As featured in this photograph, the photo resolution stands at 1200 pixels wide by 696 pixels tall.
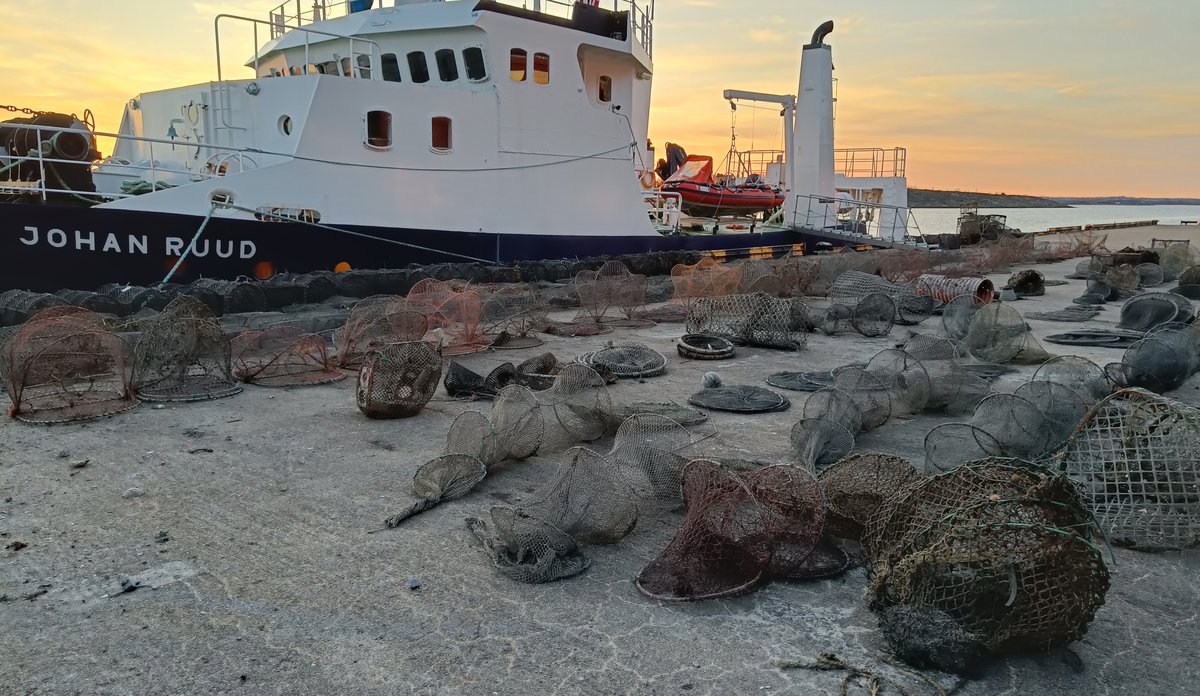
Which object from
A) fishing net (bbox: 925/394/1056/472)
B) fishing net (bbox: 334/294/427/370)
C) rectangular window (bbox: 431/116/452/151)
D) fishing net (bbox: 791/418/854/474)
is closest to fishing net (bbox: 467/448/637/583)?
fishing net (bbox: 791/418/854/474)

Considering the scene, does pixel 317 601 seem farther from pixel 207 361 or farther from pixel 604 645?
pixel 207 361

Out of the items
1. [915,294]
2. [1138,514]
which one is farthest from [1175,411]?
[915,294]

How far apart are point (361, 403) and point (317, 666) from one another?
128 inches

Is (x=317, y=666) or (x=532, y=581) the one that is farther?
(x=532, y=581)

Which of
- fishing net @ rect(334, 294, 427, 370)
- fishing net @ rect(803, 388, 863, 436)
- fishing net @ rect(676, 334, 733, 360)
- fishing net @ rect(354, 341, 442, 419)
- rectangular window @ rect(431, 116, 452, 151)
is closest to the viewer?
fishing net @ rect(803, 388, 863, 436)

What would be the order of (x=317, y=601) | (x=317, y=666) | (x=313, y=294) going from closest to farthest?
(x=317, y=666) → (x=317, y=601) → (x=313, y=294)

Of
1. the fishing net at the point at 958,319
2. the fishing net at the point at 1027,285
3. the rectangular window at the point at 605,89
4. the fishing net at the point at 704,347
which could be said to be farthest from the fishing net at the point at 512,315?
the fishing net at the point at 1027,285

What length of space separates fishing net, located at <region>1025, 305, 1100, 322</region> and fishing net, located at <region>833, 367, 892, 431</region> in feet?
25.4

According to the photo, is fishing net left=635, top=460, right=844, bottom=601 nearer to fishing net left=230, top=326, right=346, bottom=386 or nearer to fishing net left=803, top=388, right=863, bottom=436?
fishing net left=803, top=388, right=863, bottom=436

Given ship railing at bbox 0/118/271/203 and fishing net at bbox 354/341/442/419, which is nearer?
fishing net at bbox 354/341/442/419

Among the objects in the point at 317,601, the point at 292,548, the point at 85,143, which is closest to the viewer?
the point at 317,601

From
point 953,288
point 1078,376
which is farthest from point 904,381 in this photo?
point 953,288

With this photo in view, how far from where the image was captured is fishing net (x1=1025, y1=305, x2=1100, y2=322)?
11758mm

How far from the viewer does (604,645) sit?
291 cm
